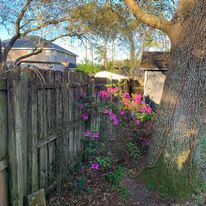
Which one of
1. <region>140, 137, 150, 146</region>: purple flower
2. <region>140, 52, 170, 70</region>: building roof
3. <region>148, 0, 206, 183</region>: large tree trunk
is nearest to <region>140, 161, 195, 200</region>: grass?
<region>148, 0, 206, 183</region>: large tree trunk

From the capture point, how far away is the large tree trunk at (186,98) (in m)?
3.57

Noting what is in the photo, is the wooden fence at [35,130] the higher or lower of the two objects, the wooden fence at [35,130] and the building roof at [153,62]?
the lower

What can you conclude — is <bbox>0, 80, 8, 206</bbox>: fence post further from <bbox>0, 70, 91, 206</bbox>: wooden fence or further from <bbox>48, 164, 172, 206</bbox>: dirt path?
<bbox>48, 164, 172, 206</bbox>: dirt path

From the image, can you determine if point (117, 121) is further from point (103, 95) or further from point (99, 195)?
point (99, 195)

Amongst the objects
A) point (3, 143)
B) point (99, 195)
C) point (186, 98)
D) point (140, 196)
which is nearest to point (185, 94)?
point (186, 98)

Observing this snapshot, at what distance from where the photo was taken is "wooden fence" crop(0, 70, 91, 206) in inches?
89.1

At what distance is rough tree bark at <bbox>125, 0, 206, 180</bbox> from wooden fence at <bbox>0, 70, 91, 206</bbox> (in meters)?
1.52

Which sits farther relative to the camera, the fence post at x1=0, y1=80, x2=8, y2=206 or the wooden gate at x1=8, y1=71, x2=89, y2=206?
the wooden gate at x1=8, y1=71, x2=89, y2=206

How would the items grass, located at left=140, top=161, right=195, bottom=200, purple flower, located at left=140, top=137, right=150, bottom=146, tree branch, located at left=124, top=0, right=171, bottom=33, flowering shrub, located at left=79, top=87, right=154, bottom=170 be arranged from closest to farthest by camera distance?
grass, located at left=140, top=161, right=195, bottom=200 < tree branch, located at left=124, top=0, right=171, bottom=33 < flowering shrub, located at left=79, top=87, right=154, bottom=170 < purple flower, located at left=140, top=137, right=150, bottom=146

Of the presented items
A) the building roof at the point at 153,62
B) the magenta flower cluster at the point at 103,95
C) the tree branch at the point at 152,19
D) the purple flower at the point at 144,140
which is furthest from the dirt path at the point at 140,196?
the building roof at the point at 153,62

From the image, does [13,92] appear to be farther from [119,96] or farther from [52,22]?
[52,22]

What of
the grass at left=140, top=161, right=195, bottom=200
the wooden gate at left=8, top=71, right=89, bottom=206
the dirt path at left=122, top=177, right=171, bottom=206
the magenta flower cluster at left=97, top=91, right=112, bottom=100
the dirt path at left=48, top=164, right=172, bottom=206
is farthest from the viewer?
the magenta flower cluster at left=97, top=91, right=112, bottom=100

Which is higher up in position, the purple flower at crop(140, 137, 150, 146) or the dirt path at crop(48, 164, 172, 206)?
the purple flower at crop(140, 137, 150, 146)

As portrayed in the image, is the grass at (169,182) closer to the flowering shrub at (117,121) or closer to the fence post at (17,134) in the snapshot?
the flowering shrub at (117,121)
